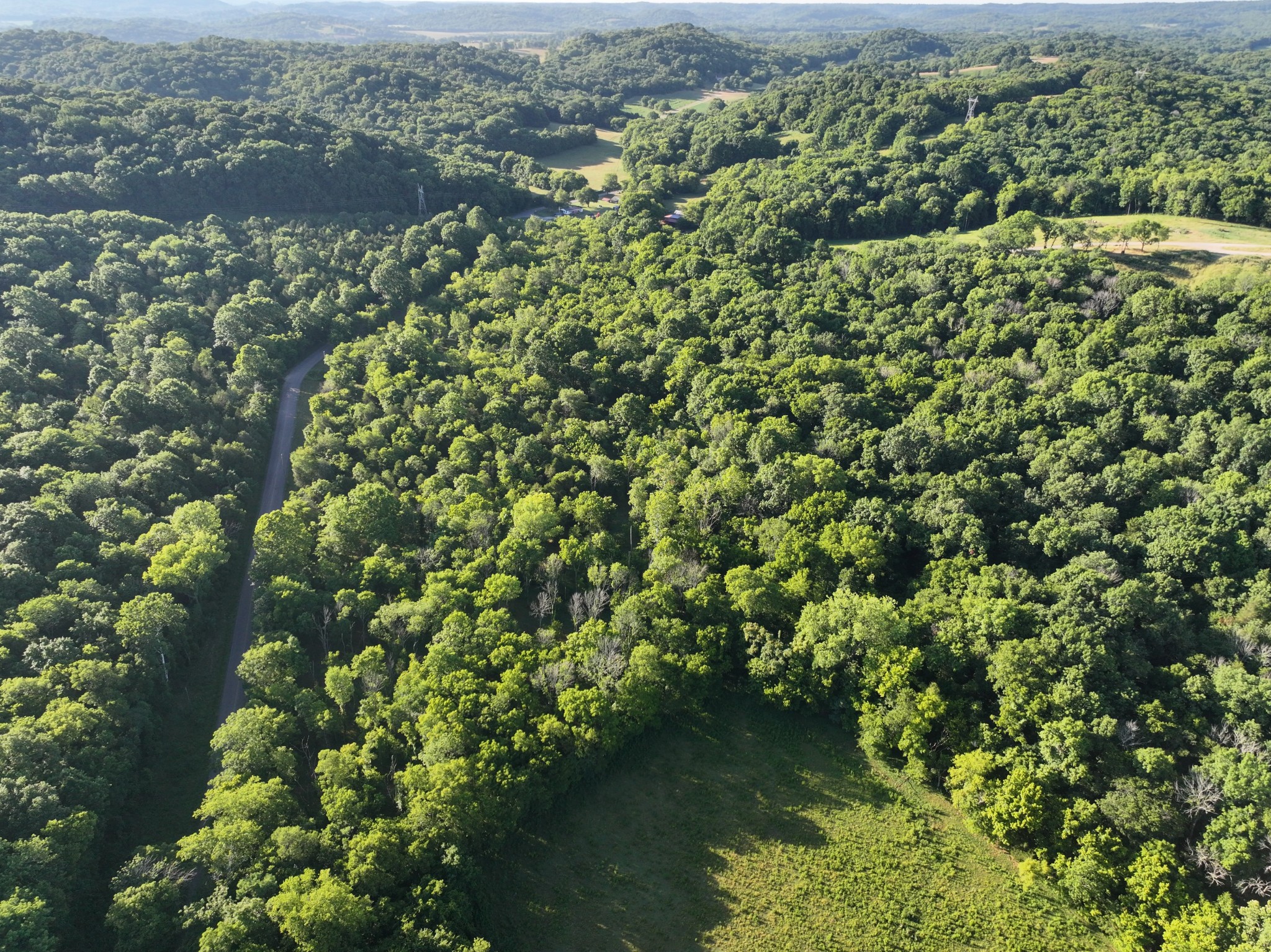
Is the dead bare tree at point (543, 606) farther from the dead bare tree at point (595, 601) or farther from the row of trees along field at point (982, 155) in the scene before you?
the row of trees along field at point (982, 155)

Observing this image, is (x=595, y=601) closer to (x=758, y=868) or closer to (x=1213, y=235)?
(x=758, y=868)

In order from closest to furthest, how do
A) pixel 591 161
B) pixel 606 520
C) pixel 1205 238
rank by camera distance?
pixel 606 520 < pixel 1205 238 < pixel 591 161

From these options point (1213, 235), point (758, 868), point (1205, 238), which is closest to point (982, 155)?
point (1213, 235)

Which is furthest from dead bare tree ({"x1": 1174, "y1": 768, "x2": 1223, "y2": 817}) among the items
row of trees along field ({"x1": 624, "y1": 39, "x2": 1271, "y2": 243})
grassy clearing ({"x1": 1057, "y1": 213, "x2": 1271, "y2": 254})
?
row of trees along field ({"x1": 624, "y1": 39, "x2": 1271, "y2": 243})

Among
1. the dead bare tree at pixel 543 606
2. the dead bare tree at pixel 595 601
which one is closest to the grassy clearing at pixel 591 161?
the dead bare tree at pixel 543 606

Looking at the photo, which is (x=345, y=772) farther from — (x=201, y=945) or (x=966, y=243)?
(x=966, y=243)

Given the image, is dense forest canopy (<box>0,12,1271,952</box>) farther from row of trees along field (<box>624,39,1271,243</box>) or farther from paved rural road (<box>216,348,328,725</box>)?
paved rural road (<box>216,348,328,725</box>)
